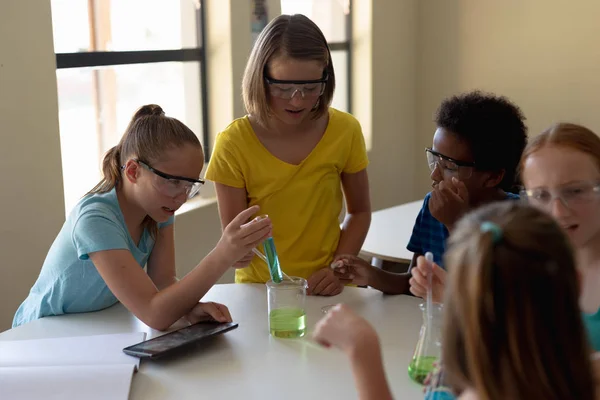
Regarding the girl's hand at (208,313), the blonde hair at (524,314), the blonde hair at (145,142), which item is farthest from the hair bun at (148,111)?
the blonde hair at (524,314)

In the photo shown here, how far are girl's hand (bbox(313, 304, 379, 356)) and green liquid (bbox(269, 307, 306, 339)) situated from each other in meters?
0.51

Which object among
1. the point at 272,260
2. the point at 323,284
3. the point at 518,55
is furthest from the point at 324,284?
the point at 518,55

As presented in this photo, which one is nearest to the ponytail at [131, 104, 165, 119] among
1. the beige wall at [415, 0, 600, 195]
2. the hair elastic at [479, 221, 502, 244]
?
the hair elastic at [479, 221, 502, 244]

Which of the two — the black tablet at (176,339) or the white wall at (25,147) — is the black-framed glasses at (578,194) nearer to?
the black tablet at (176,339)

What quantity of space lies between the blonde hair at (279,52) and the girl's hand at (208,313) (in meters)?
0.59

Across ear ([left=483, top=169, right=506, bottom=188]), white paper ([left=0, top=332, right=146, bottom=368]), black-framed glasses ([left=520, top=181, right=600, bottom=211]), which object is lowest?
white paper ([left=0, top=332, right=146, bottom=368])

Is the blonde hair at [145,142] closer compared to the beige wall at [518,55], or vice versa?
the blonde hair at [145,142]

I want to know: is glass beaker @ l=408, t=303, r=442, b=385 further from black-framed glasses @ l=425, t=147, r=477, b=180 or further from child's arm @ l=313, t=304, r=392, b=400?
black-framed glasses @ l=425, t=147, r=477, b=180

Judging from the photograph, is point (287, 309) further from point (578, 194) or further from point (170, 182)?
point (578, 194)

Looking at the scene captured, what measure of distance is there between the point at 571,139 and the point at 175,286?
86 centimetres

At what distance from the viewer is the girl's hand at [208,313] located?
1590 millimetres

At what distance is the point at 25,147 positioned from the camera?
91.7 inches

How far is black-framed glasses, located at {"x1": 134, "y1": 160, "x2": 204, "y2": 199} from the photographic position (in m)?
1.68

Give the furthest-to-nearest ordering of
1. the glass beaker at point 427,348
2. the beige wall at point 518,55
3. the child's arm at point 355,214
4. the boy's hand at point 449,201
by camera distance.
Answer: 1. the beige wall at point 518,55
2. the child's arm at point 355,214
3. the boy's hand at point 449,201
4. the glass beaker at point 427,348
